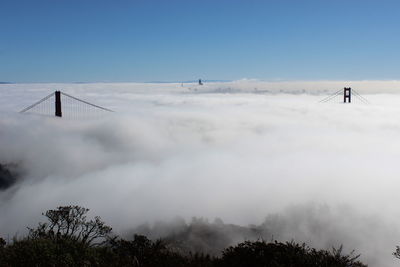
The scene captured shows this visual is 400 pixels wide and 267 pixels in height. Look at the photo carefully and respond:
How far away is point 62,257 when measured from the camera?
864 inches

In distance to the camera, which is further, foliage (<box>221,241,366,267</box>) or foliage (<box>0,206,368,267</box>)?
foliage (<box>221,241,366,267</box>)

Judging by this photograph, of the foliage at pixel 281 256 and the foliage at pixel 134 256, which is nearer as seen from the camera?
the foliage at pixel 134 256

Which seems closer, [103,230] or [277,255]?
[277,255]

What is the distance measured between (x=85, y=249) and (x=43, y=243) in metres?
2.15

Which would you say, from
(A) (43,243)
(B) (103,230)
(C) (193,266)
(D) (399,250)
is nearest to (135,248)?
(B) (103,230)

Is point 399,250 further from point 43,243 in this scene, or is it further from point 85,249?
point 43,243

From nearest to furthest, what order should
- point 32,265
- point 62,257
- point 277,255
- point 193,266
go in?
point 32,265 < point 62,257 < point 193,266 < point 277,255

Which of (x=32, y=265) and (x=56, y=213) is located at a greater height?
(x=32, y=265)

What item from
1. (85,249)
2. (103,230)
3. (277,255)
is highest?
(85,249)

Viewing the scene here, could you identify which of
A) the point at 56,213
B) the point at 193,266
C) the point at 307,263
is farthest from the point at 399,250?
the point at 56,213

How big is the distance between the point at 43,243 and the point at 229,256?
12.3 m

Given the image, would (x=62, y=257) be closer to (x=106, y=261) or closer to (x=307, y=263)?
(x=106, y=261)

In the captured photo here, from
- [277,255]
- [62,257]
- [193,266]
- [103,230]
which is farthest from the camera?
[103,230]

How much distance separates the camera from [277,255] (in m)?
27.5
